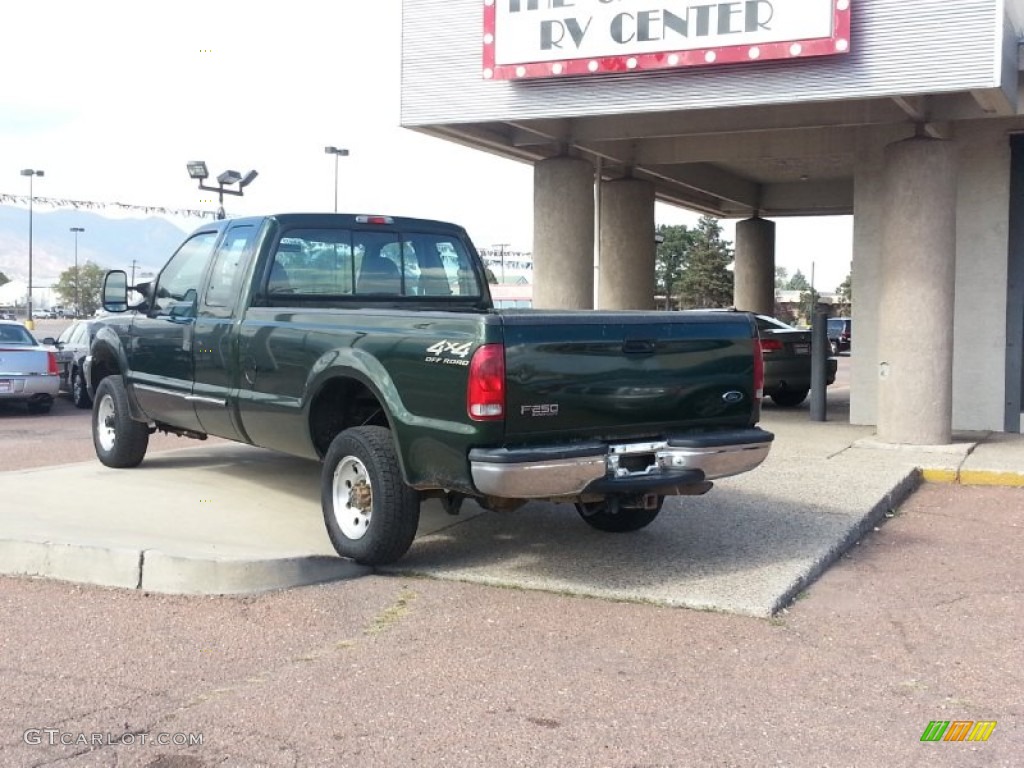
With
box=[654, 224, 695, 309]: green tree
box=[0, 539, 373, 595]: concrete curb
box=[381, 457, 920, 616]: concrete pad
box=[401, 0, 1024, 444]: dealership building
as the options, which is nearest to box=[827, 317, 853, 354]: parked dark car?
box=[654, 224, 695, 309]: green tree

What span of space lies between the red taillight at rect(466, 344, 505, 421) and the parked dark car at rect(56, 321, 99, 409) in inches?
556

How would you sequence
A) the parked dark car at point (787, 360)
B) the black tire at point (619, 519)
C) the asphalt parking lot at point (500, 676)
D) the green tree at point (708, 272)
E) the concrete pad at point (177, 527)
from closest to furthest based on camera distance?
1. the asphalt parking lot at point (500, 676)
2. the concrete pad at point (177, 527)
3. the black tire at point (619, 519)
4. the parked dark car at point (787, 360)
5. the green tree at point (708, 272)

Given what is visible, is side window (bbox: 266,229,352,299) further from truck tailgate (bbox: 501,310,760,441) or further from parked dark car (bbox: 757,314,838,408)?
parked dark car (bbox: 757,314,838,408)

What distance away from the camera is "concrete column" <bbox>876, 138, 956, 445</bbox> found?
1208 cm

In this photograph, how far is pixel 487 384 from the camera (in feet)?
19.1

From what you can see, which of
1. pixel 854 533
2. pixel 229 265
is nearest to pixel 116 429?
pixel 229 265

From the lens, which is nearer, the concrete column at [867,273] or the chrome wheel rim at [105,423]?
the chrome wheel rim at [105,423]

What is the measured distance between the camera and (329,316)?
6.96m

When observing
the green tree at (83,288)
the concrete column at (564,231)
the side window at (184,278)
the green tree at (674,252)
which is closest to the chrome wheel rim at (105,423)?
the side window at (184,278)

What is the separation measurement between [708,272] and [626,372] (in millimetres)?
59944

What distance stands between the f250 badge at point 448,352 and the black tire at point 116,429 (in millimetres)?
4428

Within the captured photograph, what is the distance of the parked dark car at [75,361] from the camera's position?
18844 mm

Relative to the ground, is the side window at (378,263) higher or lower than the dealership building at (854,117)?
lower

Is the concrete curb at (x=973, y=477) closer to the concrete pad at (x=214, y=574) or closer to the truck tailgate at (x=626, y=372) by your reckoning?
the truck tailgate at (x=626, y=372)
